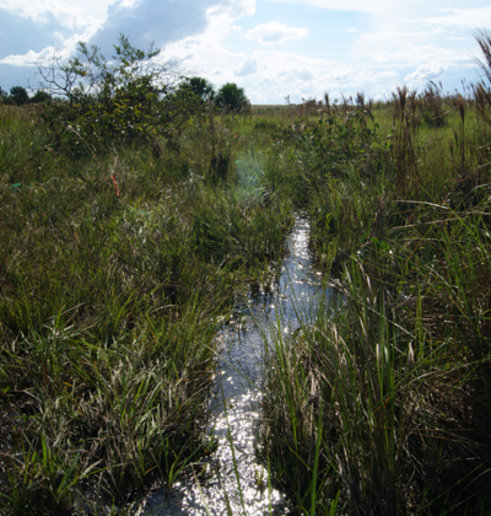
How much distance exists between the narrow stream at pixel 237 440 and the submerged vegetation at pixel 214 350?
64 millimetres

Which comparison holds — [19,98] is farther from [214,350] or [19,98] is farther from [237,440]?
[237,440]

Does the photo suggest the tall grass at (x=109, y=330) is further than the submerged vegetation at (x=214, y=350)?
Yes

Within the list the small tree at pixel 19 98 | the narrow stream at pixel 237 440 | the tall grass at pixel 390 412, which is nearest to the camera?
the tall grass at pixel 390 412

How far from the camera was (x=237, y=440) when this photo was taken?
5.41ft

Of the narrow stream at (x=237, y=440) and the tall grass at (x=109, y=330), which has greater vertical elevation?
the tall grass at (x=109, y=330)

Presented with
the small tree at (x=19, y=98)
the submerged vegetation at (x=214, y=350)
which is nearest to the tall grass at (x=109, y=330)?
the submerged vegetation at (x=214, y=350)

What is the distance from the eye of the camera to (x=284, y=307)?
2.66 m

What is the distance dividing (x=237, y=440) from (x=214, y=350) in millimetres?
551

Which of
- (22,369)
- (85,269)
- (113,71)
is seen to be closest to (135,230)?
(85,269)

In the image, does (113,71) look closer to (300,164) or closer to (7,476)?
(300,164)

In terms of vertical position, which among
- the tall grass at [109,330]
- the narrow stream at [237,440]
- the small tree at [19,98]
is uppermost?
the small tree at [19,98]

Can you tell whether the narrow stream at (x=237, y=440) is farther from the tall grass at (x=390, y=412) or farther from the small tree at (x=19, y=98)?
the small tree at (x=19, y=98)

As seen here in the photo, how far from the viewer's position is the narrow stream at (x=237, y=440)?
1372 millimetres

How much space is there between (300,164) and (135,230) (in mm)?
3148
